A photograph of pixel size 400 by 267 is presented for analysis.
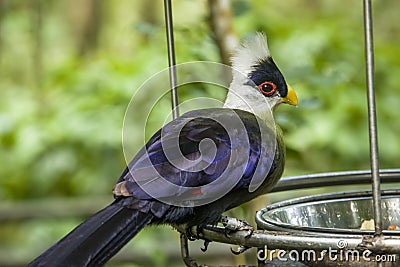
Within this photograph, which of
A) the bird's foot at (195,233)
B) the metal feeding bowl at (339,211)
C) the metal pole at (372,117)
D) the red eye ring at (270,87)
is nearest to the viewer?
the metal pole at (372,117)

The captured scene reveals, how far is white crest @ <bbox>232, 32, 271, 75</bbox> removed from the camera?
2.47 m

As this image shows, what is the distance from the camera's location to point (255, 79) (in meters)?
2.61

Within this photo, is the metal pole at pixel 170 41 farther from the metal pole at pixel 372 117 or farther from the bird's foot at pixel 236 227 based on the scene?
the metal pole at pixel 372 117

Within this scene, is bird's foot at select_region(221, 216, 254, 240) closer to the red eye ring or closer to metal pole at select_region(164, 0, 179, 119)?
metal pole at select_region(164, 0, 179, 119)

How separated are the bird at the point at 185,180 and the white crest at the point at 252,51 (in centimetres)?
24

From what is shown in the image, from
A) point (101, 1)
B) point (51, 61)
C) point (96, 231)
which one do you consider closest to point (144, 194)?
point (96, 231)

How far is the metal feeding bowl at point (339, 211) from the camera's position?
7.35 feet

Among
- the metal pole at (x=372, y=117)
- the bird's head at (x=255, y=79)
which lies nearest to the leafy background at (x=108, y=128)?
the bird's head at (x=255, y=79)

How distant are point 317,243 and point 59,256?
57 cm

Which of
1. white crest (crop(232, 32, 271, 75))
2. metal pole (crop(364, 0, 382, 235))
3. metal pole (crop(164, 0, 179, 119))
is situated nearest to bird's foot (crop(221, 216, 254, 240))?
metal pole (crop(364, 0, 382, 235))

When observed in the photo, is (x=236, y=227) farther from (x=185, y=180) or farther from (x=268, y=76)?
(x=268, y=76)

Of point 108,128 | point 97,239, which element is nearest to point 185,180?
point 97,239

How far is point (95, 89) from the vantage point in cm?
601

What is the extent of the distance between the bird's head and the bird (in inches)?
9.9
